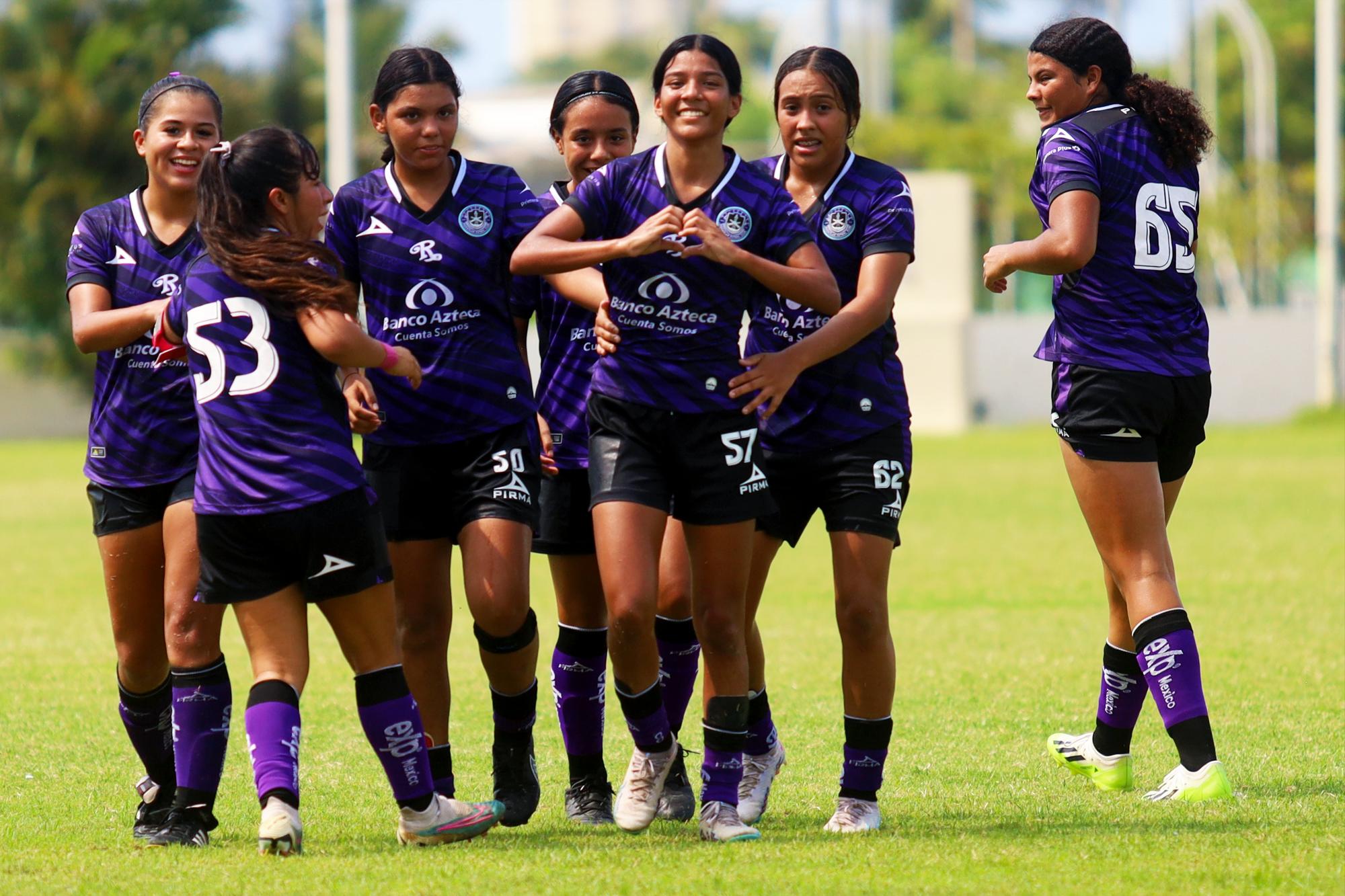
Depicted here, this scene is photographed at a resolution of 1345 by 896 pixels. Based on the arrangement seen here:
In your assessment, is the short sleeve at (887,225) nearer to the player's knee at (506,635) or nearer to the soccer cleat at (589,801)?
the player's knee at (506,635)

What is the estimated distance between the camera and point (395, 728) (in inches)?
195

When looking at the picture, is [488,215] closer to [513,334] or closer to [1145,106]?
[513,334]

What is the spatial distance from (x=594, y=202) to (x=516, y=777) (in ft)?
6.27

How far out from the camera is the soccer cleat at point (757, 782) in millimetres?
5527

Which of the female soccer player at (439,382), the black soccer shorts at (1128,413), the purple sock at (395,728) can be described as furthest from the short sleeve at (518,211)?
the black soccer shorts at (1128,413)

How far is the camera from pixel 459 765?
6.56 meters

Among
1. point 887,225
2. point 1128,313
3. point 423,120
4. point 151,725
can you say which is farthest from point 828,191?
point 151,725

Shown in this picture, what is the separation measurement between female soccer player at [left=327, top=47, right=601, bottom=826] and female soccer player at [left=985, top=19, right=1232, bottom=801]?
165cm

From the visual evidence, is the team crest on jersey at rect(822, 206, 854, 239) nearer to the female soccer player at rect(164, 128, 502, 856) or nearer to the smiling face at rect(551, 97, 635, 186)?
the smiling face at rect(551, 97, 635, 186)

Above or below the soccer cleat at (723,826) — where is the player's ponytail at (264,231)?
above

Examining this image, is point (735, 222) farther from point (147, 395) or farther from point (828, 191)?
point (147, 395)

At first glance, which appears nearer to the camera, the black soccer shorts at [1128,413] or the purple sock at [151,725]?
the purple sock at [151,725]

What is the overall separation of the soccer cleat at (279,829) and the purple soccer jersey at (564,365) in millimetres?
1651

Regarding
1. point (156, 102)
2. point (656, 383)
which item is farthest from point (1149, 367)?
point (156, 102)
